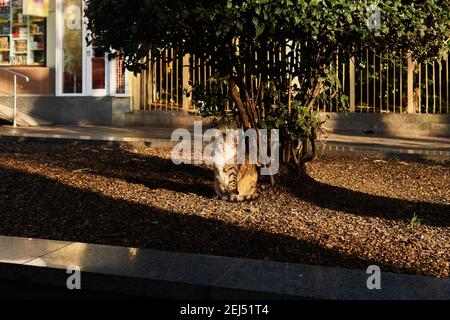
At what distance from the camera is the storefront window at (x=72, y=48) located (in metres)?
17.5

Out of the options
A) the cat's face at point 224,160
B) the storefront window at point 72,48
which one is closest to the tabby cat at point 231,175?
the cat's face at point 224,160

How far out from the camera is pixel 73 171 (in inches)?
346

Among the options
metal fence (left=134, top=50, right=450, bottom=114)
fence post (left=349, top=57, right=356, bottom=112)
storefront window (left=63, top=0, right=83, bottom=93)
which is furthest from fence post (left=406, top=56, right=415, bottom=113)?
storefront window (left=63, top=0, right=83, bottom=93)

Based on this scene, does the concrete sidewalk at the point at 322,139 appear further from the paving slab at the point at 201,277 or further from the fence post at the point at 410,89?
the paving slab at the point at 201,277

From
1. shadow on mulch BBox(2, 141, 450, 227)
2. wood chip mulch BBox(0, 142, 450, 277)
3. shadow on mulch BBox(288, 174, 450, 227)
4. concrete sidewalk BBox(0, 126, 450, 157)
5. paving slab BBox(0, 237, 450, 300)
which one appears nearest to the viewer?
paving slab BBox(0, 237, 450, 300)

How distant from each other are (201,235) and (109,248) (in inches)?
37.5

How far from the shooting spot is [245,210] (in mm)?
6816

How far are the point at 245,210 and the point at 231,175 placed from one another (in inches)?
21.3

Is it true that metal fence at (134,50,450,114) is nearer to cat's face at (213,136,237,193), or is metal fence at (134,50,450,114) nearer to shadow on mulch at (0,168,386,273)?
cat's face at (213,136,237,193)

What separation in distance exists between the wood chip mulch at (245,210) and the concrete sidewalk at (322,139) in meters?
0.94

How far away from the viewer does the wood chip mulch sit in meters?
5.45

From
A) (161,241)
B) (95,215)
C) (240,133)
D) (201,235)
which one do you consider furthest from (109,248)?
(240,133)

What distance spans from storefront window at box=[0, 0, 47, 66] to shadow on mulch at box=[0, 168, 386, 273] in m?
11.7
